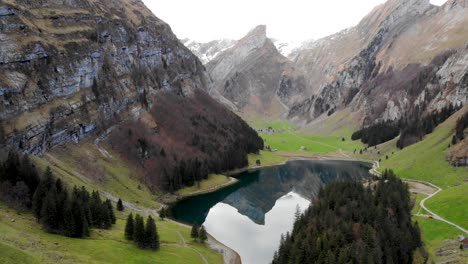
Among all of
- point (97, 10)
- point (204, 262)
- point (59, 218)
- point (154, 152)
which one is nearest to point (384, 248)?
point (204, 262)

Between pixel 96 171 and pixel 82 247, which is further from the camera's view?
pixel 96 171

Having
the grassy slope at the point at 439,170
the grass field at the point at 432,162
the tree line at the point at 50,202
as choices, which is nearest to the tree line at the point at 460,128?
the grass field at the point at 432,162

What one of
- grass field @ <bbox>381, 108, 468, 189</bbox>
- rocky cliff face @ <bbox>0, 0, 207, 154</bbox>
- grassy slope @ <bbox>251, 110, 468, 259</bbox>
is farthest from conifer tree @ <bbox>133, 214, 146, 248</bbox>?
grass field @ <bbox>381, 108, 468, 189</bbox>

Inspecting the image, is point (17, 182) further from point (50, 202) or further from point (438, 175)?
point (438, 175)

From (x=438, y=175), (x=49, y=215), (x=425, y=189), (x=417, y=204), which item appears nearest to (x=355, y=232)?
(x=417, y=204)

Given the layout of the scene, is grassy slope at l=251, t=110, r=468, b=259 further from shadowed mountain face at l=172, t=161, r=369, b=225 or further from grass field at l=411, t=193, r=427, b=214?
shadowed mountain face at l=172, t=161, r=369, b=225

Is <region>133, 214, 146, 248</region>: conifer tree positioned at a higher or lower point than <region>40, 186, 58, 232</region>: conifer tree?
lower

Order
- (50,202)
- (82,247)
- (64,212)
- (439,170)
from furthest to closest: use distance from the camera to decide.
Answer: (439,170)
(50,202)
(64,212)
(82,247)
